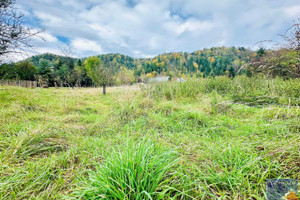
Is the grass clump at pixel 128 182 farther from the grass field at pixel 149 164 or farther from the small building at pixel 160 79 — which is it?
the small building at pixel 160 79

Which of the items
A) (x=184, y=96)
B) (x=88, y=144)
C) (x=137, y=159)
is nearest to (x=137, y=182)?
(x=137, y=159)

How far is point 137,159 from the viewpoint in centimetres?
100

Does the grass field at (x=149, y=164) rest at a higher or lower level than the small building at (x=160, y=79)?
lower

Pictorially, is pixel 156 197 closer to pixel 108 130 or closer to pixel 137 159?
pixel 137 159

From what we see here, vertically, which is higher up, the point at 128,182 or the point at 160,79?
the point at 160,79

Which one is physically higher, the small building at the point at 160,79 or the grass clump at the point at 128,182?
the small building at the point at 160,79

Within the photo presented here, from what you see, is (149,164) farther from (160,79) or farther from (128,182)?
(160,79)

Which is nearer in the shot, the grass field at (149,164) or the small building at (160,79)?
the grass field at (149,164)

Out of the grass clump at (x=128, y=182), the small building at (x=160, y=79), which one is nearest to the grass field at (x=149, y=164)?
the grass clump at (x=128, y=182)

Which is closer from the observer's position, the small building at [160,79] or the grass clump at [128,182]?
the grass clump at [128,182]

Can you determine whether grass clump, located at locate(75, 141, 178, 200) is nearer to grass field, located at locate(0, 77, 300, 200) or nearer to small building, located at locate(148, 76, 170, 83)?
grass field, located at locate(0, 77, 300, 200)

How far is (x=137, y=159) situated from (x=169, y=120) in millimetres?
1796

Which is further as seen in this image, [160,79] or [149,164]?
[160,79]

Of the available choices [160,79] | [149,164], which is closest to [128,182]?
[149,164]
